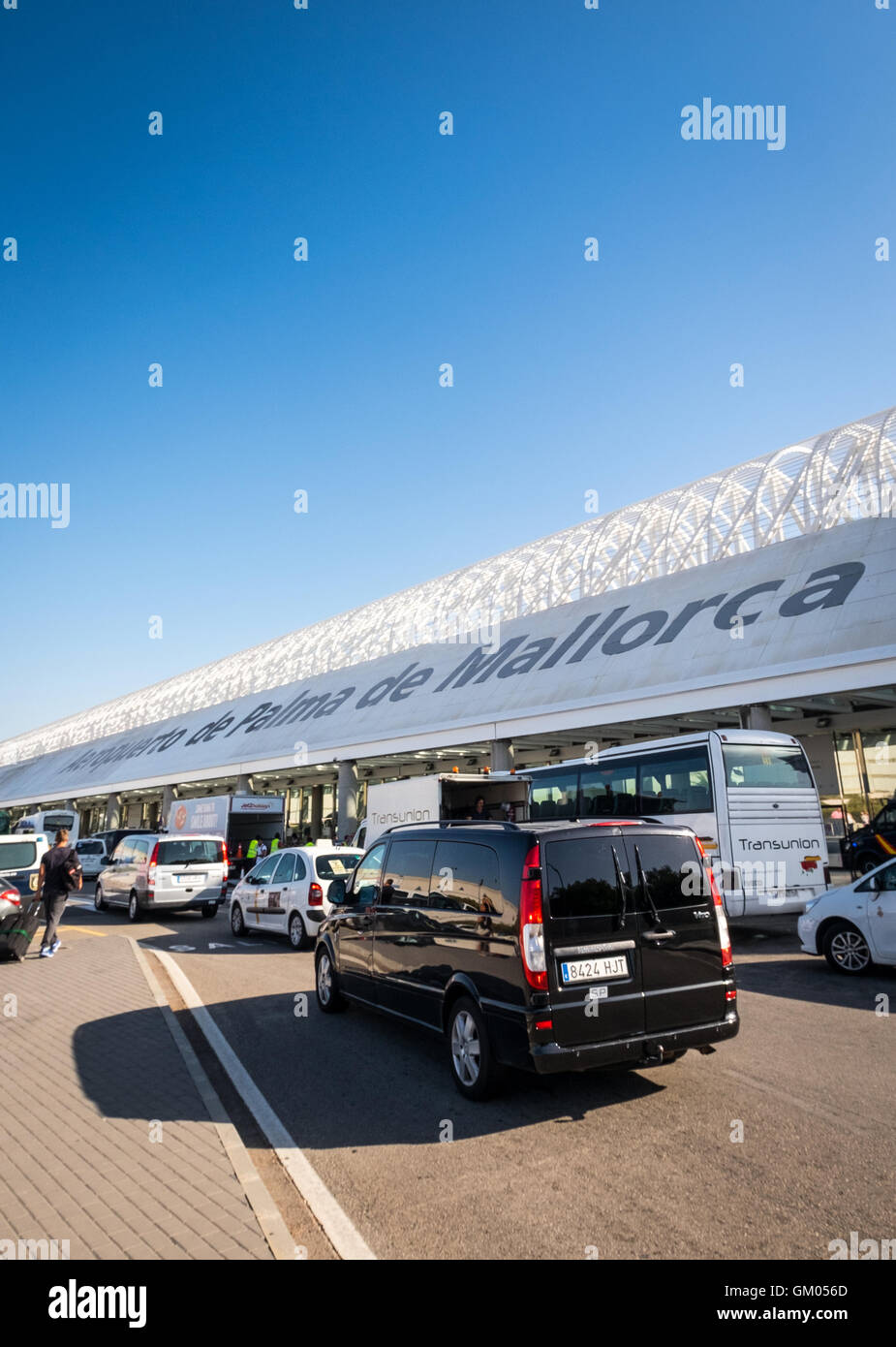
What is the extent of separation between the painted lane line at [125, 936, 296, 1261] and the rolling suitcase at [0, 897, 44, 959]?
6.24m

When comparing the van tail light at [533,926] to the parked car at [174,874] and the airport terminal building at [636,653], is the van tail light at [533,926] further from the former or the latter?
the airport terminal building at [636,653]

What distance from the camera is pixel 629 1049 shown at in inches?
207

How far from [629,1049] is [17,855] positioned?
1225 centimetres

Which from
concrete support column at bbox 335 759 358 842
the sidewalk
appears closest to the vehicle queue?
the sidewalk

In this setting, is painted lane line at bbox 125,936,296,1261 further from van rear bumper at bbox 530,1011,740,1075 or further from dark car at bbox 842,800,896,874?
dark car at bbox 842,800,896,874

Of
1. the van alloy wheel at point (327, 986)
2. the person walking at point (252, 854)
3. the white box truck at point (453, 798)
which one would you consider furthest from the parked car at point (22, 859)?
the person walking at point (252, 854)

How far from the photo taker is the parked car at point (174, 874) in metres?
18.7

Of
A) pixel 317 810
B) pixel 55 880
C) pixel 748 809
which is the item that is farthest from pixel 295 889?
pixel 317 810

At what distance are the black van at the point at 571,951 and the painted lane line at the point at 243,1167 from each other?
1.69 meters

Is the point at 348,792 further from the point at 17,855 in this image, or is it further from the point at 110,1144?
the point at 110,1144

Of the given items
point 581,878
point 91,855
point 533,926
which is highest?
point 581,878

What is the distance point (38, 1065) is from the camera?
653 centimetres
